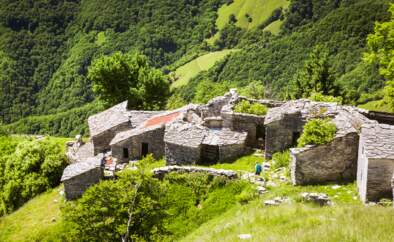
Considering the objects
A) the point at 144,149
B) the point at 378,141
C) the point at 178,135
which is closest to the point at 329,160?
the point at 378,141

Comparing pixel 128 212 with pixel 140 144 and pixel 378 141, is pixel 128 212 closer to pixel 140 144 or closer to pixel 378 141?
pixel 378 141

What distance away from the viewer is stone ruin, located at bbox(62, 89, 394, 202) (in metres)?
22.3

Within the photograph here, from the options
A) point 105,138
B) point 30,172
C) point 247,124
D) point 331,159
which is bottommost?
point 30,172

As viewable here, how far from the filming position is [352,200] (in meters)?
22.2

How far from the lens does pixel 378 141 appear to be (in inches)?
873

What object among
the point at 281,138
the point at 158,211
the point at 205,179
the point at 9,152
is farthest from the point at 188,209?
the point at 9,152

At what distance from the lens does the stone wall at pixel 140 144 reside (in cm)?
3244

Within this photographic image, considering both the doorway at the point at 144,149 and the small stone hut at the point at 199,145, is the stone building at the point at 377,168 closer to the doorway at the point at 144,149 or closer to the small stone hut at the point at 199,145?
the small stone hut at the point at 199,145

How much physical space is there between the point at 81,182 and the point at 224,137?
9.66 metres

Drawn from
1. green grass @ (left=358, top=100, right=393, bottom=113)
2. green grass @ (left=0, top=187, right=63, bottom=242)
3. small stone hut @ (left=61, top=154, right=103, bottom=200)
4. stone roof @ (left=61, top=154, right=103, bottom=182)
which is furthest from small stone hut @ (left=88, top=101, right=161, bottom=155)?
green grass @ (left=358, top=100, right=393, bottom=113)

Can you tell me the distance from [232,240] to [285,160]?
1120cm

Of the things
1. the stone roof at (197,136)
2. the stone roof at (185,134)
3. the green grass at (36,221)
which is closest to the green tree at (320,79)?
the stone roof at (197,136)

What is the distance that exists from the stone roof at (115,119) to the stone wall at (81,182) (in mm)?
7215

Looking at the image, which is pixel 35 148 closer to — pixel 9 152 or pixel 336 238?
pixel 9 152
